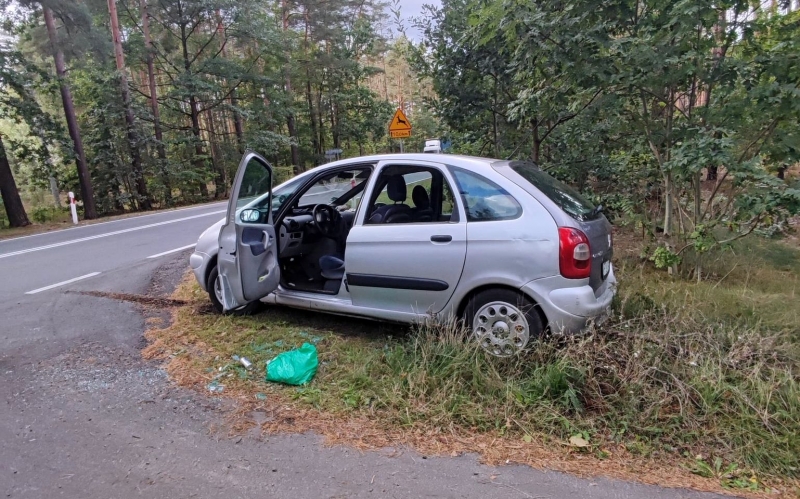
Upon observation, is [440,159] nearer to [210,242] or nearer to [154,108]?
[210,242]

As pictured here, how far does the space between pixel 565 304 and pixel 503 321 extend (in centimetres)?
47

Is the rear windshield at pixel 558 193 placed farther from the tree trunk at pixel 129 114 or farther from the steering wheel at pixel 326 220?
the tree trunk at pixel 129 114

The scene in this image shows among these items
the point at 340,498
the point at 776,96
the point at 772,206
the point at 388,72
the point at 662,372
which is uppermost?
the point at 388,72

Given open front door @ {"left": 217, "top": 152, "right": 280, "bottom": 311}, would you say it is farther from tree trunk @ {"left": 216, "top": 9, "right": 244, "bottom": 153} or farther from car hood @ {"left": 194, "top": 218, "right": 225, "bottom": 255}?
tree trunk @ {"left": 216, "top": 9, "right": 244, "bottom": 153}

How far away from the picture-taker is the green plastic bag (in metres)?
3.60

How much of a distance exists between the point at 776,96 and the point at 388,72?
161ft

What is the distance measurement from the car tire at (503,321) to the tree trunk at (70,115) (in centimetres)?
1756

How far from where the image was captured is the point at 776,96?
4398 mm

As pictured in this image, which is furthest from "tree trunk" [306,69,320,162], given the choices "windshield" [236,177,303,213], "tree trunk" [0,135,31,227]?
"windshield" [236,177,303,213]

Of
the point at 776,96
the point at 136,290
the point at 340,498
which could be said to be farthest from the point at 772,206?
the point at 136,290

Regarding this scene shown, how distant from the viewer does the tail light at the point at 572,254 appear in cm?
338

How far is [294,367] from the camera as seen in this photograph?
3.65 metres

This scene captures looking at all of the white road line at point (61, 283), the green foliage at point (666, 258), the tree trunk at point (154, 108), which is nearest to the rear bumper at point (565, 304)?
the green foliage at point (666, 258)

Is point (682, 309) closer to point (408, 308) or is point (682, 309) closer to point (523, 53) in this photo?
point (408, 308)
